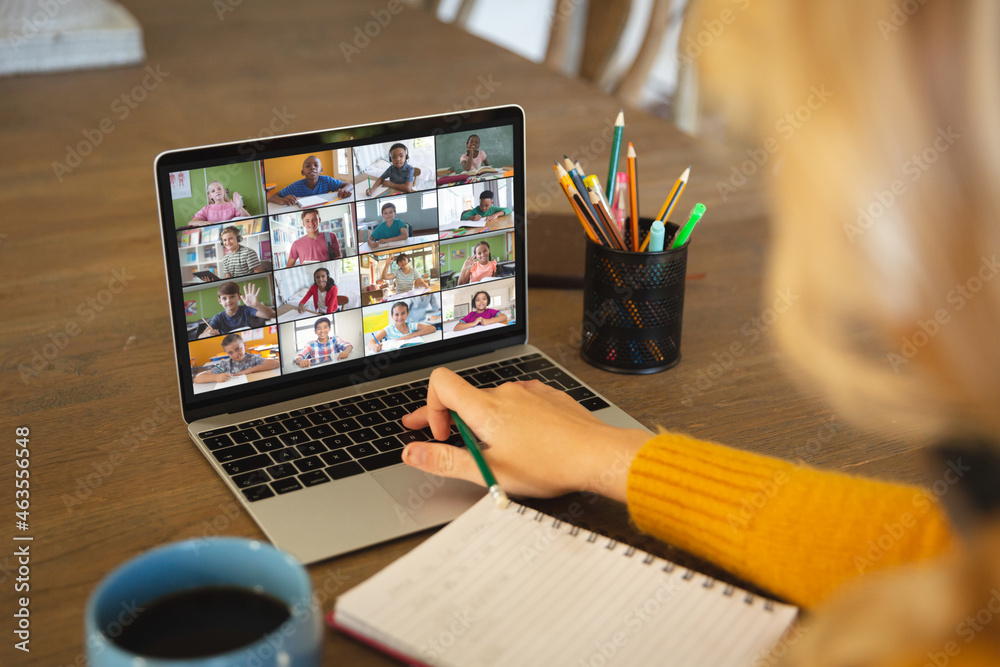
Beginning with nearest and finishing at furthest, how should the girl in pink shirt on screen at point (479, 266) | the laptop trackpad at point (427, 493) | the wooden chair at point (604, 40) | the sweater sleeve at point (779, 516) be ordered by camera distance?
A: the sweater sleeve at point (779, 516)
the laptop trackpad at point (427, 493)
the girl in pink shirt on screen at point (479, 266)
the wooden chair at point (604, 40)

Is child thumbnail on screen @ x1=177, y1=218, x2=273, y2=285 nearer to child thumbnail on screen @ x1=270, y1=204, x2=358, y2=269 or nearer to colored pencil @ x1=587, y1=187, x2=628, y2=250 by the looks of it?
child thumbnail on screen @ x1=270, y1=204, x2=358, y2=269

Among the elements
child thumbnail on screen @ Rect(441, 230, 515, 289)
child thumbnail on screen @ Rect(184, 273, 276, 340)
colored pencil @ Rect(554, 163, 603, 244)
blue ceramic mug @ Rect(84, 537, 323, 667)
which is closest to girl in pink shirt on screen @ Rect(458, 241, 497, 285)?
child thumbnail on screen @ Rect(441, 230, 515, 289)

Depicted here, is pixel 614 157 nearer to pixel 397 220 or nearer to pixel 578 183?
pixel 578 183

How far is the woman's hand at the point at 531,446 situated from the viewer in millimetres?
721

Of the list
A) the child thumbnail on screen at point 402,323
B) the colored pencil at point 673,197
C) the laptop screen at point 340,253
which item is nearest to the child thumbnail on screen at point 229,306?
the laptop screen at point 340,253

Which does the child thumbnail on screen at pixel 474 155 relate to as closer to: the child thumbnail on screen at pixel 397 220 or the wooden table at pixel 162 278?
the child thumbnail on screen at pixel 397 220

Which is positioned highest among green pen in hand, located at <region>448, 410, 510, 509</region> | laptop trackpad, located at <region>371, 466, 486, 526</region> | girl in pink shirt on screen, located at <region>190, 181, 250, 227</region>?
girl in pink shirt on screen, located at <region>190, 181, 250, 227</region>

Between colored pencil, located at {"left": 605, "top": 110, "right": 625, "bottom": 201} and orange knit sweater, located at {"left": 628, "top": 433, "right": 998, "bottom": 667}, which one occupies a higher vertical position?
colored pencil, located at {"left": 605, "top": 110, "right": 625, "bottom": 201}

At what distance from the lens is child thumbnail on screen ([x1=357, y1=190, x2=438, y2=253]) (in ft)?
2.84

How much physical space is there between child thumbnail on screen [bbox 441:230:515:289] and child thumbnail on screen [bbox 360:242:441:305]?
13 millimetres

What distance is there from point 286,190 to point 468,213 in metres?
0.19

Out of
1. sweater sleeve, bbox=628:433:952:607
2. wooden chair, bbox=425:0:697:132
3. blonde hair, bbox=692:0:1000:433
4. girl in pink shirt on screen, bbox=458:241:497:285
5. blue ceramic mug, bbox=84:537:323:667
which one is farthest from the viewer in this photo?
wooden chair, bbox=425:0:697:132

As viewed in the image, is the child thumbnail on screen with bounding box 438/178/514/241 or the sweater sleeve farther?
the child thumbnail on screen with bounding box 438/178/514/241

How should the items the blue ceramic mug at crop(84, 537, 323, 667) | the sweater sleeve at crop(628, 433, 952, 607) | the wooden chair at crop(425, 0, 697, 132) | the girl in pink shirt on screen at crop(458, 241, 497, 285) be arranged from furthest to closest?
the wooden chair at crop(425, 0, 697, 132) → the girl in pink shirt on screen at crop(458, 241, 497, 285) → the sweater sleeve at crop(628, 433, 952, 607) → the blue ceramic mug at crop(84, 537, 323, 667)
